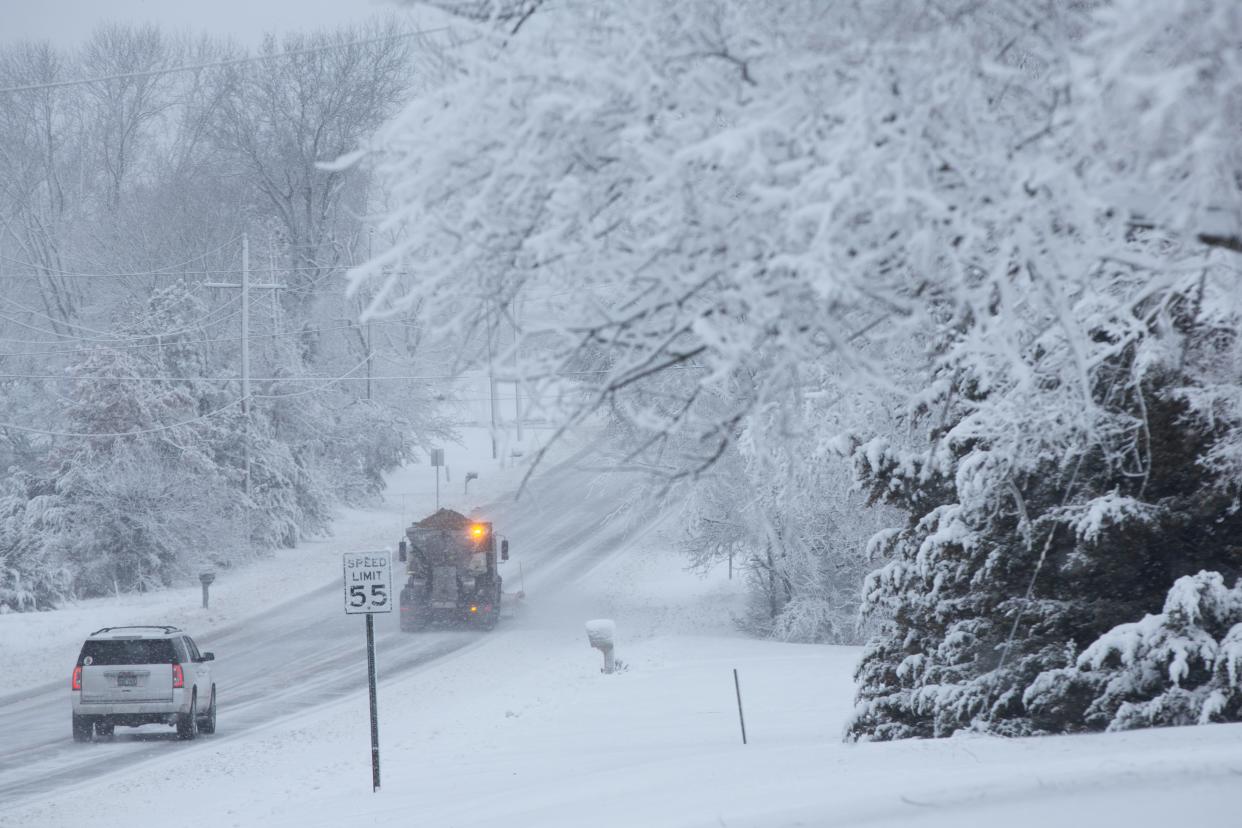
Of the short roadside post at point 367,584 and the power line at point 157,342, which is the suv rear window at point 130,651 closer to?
the short roadside post at point 367,584

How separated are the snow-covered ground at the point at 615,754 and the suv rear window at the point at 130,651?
1262 millimetres

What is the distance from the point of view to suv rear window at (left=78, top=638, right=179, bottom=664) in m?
18.8

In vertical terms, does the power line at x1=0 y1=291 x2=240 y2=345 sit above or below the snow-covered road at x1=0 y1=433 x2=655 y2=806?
above

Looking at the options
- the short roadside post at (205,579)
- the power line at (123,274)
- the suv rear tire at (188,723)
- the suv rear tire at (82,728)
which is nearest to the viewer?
the suv rear tire at (188,723)

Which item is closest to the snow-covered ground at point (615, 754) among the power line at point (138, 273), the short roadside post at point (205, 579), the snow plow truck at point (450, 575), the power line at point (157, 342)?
the short roadside post at point (205, 579)

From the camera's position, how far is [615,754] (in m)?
14.4

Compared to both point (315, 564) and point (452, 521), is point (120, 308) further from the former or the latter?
point (452, 521)

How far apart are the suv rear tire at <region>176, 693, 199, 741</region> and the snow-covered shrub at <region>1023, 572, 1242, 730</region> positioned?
500 inches

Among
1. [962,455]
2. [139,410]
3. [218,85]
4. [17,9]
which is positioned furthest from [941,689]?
[17,9]

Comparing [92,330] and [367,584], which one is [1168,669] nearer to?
[367,584]

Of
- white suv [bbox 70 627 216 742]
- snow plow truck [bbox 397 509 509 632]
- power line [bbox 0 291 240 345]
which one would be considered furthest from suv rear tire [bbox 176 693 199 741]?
power line [bbox 0 291 240 345]

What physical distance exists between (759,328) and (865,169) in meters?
0.59

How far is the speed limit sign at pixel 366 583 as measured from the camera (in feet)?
47.5

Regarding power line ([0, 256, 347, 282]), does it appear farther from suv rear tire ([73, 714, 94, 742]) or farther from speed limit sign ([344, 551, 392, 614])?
speed limit sign ([344, 551, 392, 614])
